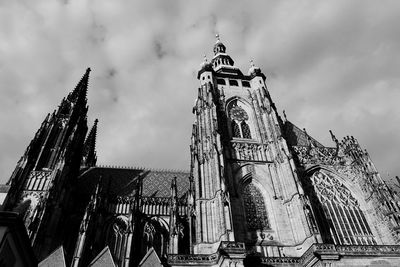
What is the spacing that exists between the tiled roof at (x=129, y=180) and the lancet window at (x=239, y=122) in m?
9.13

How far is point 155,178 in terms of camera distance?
32.0 m

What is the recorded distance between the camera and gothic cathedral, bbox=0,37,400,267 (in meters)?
17.0

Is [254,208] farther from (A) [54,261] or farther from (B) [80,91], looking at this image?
(B) [80,91]

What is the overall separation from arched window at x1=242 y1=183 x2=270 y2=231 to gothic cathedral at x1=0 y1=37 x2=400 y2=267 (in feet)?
0.25

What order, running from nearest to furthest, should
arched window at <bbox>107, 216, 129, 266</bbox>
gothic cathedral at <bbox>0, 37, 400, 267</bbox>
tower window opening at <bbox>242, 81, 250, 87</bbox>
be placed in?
gothic cathedral at <bbox>0, 37, 400, 267</bbox> < arched window at <bbox>107, 216, 129, 266</bbox> < tower window opening at <bbox>242, 81, 250, 87</bbox>

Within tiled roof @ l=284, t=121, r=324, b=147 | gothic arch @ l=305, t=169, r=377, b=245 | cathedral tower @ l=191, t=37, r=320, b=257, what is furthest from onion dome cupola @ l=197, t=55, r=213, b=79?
gothic arch @ l=305, t=169, r=377, b=245

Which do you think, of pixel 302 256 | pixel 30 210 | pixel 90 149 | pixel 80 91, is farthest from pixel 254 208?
pixel 90 149

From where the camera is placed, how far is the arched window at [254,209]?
18.9m

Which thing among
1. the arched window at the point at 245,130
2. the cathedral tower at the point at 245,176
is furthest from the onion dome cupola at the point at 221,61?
the arched window at the point at 245,130

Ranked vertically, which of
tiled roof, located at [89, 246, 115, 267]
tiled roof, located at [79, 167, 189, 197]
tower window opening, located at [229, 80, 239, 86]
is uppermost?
tower window opening, located at [229, 80, 239, 86]

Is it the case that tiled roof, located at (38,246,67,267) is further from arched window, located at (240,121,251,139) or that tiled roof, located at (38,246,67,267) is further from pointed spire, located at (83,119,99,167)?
pointed spire, located at (83,119,99,167)

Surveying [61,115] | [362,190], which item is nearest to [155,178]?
[61,115]

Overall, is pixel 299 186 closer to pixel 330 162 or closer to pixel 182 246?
pixel 330 162

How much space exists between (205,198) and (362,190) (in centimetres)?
1230
